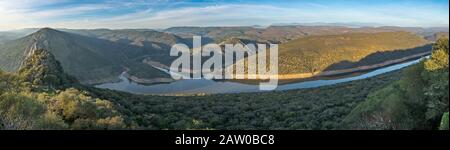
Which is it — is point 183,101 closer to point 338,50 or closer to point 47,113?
point 47,113

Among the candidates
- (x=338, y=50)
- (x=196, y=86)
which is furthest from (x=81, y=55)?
(x=338, y=50)

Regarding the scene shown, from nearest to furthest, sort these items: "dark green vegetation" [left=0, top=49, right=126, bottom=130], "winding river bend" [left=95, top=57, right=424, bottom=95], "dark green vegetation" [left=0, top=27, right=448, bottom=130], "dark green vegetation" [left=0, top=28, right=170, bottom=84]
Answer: "dark green vegetation" [left=0, top=49, right=126, bottom=130], "dark green vegetation" [left=0, top=27, right=448, bottom=130], "winding river bend" [left=95, top=57, right=424, bottom=95], "dark green vegetation" [left=0, top=28, right=170, bottom=84]

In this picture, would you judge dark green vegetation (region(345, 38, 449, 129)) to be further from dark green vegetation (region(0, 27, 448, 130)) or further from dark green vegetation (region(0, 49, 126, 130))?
dark green vegetation (region(0, 49, 126, 130))

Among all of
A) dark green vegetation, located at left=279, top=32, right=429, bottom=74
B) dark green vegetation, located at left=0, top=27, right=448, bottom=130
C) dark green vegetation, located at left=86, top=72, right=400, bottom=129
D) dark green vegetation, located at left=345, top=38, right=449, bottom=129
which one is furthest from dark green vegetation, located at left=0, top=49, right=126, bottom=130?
dark green vegetation, located at left=279, top=32, right=429, bottom=74

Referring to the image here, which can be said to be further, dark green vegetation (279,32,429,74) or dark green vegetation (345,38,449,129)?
dark green vegetation (279,32,429,74)

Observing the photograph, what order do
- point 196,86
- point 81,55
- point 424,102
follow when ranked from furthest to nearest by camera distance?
point 81,55 < point 196,86 < point 424,102

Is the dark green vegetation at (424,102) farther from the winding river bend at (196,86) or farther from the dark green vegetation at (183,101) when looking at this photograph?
the winding river bend at (196,86)

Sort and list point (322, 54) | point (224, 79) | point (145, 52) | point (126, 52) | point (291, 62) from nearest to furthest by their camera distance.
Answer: point (224, 79)
point (291, 62)
point (322, 54)
point (126, 52)
point (145, 52)
